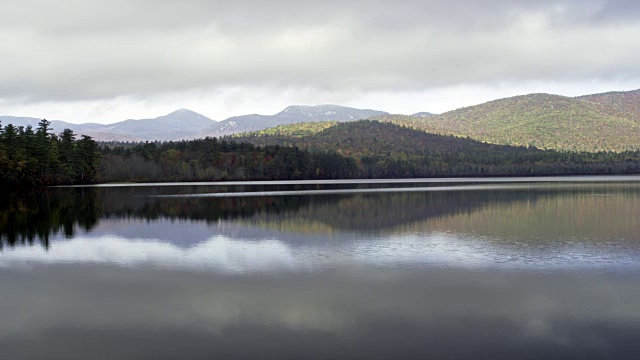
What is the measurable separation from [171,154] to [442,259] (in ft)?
480

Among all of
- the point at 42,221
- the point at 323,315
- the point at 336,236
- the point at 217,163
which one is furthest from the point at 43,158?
the point at 323,315

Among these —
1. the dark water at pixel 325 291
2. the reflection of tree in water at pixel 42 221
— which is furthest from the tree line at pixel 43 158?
the dark water at pixel 325 291

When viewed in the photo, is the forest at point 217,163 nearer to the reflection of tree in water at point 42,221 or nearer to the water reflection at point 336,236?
the reflection of tree in water at point 42,221

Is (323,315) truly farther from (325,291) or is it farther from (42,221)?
(42,221)

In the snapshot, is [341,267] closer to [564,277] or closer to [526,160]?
[564,277]

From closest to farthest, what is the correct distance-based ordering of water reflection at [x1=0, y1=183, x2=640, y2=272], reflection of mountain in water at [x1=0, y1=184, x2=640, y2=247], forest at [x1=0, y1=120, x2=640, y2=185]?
water reflection at [x1=0, y1=183, x2=640, y2=272], reflection of mountain in water at [x1=0, y1=184, x2=640, y2=247], forest at [x1=0, y1=120, x2=640, y2=185]

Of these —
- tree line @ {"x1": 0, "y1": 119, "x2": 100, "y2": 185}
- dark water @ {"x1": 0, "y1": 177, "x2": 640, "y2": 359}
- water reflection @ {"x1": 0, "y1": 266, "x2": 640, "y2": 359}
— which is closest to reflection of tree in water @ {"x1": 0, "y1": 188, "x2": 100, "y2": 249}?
dark water @ {"x1": 0, "y1": 177, "x2": 640, "y2": 359}

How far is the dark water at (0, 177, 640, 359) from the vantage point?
1191 cm

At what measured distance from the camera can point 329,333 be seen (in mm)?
12602

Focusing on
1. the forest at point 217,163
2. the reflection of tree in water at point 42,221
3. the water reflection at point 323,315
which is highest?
the forest at point 217,163

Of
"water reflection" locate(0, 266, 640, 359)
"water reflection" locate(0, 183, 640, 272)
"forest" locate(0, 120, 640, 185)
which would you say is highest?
"forest" locate(0, 120, 640, 185)

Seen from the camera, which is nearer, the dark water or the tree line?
the dark water

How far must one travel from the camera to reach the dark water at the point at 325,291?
39.1 feet

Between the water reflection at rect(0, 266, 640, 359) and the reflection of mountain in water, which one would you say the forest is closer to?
the reflection of mountain in water
